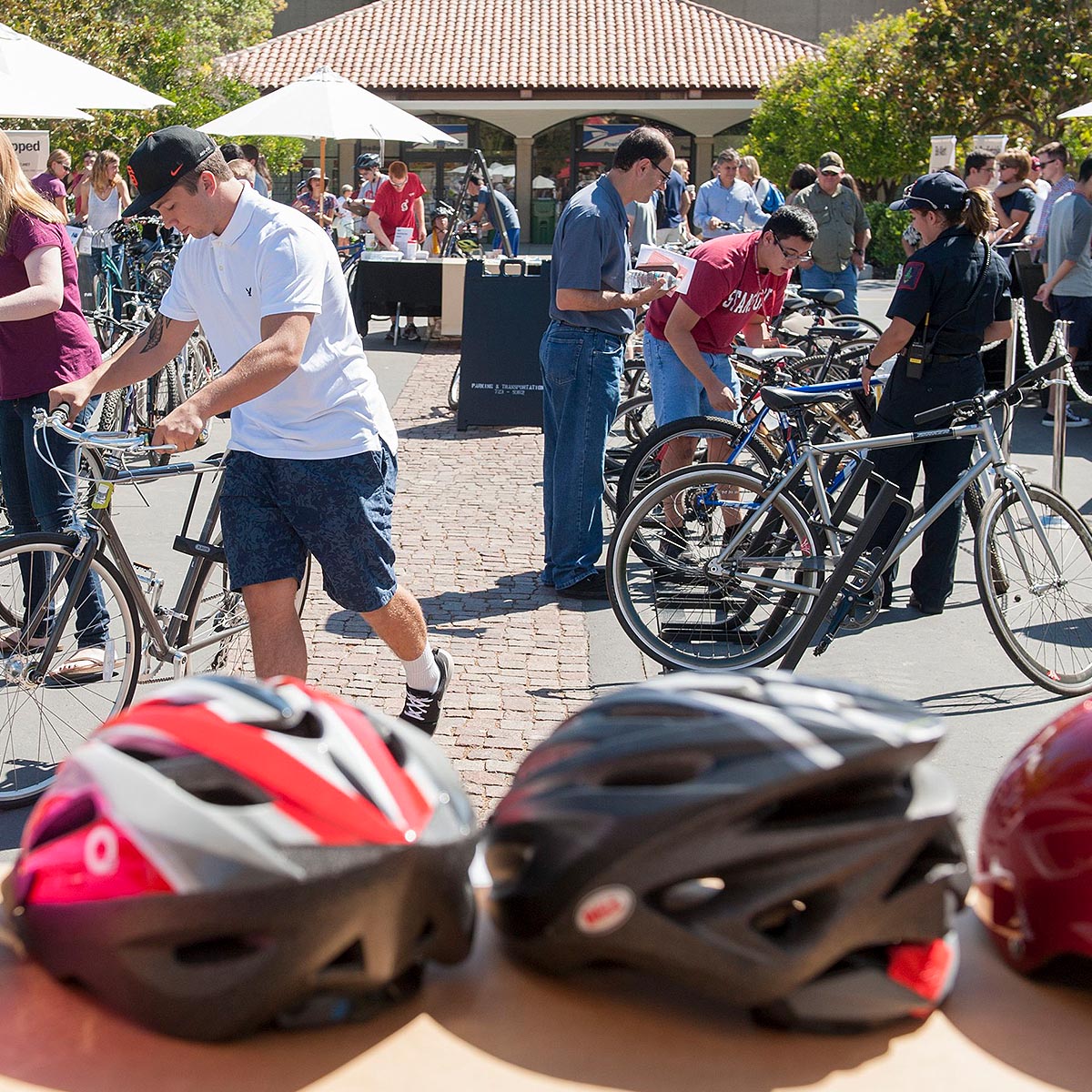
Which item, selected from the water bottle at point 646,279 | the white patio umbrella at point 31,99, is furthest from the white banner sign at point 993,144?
the water bottle at point 646,279

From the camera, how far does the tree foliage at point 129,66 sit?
2503 centimetres

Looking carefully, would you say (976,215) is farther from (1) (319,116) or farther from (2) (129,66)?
(2) (129,66)

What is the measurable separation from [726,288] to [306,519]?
10.6 ft

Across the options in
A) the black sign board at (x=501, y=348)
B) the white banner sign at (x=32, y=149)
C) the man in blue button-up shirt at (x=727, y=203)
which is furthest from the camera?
the man in blue button-up shirt at (x=727, y=203)

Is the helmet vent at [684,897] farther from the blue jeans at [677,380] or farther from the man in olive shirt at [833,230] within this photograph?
the man in olive shirt at [833,230]

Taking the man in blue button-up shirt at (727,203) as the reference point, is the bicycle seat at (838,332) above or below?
below

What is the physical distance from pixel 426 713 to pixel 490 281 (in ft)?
23.5

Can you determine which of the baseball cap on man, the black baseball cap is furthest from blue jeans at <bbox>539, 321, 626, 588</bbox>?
the black baseball cap

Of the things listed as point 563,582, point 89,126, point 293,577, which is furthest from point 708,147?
point 293,577

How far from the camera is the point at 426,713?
4551mm

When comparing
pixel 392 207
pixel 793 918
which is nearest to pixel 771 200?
pixel 392 207

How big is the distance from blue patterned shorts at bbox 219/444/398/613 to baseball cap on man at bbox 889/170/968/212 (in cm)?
317

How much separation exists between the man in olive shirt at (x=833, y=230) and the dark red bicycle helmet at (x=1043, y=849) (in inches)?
518

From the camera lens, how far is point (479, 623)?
6.41 metres
